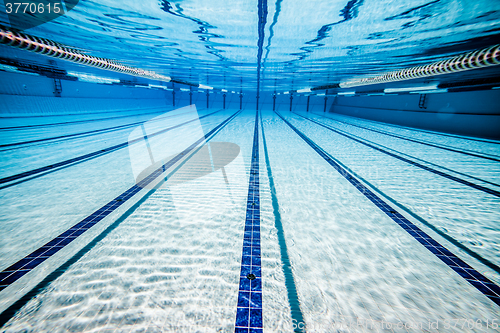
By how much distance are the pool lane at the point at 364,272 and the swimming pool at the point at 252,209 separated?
0.01 metres

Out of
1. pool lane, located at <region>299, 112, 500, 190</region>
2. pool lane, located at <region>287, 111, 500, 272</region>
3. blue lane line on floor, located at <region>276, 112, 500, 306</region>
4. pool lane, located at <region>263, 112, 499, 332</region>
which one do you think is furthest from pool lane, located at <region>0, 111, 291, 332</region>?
pool lane, located at <region>299, 112, 500, 190</region>

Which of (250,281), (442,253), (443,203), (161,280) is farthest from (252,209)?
(443,203)

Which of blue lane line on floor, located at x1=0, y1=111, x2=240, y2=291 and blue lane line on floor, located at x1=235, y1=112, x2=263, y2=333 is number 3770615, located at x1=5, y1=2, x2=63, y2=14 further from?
blue lane line on floor, located at x1=235, y1=112, x2=263, y2=333

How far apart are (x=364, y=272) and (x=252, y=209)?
1.42 m

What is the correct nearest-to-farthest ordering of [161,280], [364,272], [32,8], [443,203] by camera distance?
[161,280], [364,272], [443,203], [32,8]

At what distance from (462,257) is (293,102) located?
1009 inches

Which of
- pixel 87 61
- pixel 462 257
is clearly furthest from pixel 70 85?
pixel 462 257

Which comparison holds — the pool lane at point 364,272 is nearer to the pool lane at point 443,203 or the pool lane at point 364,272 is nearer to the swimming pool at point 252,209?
the swimming pool at point 252,209

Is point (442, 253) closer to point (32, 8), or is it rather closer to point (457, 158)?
point (457, 158)

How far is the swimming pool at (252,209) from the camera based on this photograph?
1487 millimetres

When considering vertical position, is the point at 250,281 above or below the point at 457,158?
below

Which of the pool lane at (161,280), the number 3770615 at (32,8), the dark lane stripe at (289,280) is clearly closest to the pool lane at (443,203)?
the dark lane stripe at (289,280)

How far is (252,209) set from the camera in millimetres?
2836

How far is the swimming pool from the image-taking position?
149cm
